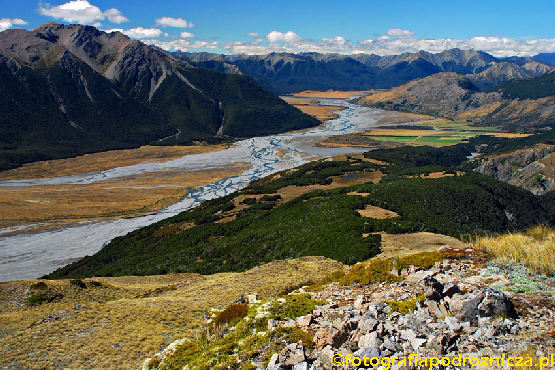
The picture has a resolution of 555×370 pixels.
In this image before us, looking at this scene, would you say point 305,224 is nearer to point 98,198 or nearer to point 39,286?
point 39,286

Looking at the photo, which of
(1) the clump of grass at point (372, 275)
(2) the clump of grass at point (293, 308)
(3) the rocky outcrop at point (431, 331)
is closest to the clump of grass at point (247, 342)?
(2) the clump of grass at point (293, 308)

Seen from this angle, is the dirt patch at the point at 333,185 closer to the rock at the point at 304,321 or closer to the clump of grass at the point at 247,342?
the clump of grass at the point at 247,342

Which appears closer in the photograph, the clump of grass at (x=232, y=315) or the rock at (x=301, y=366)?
the rock at (x=301, y=366)

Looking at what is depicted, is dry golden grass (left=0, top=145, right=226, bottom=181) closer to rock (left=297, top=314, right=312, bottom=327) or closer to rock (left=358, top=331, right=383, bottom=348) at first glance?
rock (left=297, top=314, right=312, bottom=327)

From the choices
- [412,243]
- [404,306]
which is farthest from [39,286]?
[412,243]

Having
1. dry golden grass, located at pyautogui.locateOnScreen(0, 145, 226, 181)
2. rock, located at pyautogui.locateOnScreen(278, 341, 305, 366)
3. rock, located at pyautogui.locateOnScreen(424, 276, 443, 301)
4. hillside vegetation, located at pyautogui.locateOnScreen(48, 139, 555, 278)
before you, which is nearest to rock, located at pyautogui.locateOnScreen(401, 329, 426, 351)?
rock, located at pyautogui.locateOnScreen(424, 276, 443, 301)

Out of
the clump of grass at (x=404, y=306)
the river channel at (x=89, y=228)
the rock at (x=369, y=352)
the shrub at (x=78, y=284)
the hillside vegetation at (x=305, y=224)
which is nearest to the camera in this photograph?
the rock at (x=369, y=352)

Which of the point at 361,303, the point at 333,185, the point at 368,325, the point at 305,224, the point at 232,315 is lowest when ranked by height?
the point at 333,185
